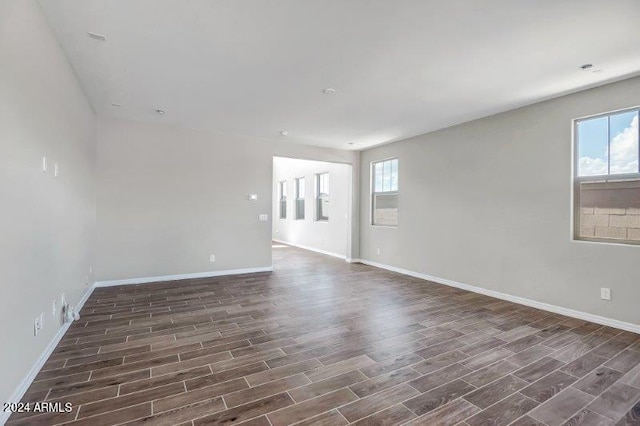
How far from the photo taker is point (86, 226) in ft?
13.0

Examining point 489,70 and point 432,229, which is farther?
point 432,229

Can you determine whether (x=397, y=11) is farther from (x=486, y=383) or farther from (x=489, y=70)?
(x=486, y=383)

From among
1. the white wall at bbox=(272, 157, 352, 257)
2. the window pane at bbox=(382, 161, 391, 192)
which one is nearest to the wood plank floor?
the window pane at bbox=(382, 161, 391, 192)

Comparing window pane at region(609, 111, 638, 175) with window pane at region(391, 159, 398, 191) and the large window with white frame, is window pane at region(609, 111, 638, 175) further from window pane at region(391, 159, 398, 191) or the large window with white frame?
the large window with white frame

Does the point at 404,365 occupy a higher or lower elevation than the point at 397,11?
lower

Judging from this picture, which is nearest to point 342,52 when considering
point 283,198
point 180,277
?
point 180,277

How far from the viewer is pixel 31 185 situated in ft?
6.77

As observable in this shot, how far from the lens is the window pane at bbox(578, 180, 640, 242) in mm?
3221

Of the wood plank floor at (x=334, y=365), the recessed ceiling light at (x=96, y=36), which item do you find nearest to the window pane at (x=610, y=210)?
the wood plank floor at (x=334, y=365)

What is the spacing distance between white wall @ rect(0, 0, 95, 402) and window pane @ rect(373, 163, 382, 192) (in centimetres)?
530

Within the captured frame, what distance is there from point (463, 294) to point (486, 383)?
2.51m

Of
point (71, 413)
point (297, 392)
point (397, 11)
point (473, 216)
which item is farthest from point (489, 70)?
point (71, 413)

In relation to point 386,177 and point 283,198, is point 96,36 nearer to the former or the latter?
point 386,177

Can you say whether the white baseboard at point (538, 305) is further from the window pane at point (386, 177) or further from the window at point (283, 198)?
the window at point (283, 198)
